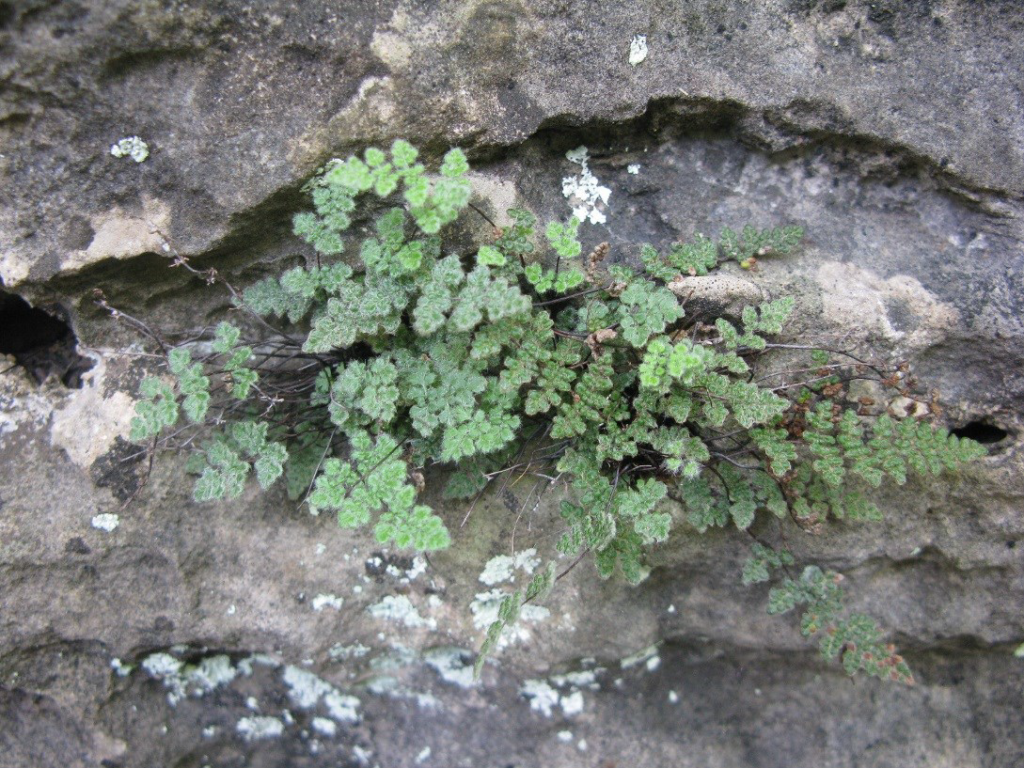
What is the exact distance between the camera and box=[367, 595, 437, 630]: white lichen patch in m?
3.13

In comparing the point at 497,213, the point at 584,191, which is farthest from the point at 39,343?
the point at 584,191

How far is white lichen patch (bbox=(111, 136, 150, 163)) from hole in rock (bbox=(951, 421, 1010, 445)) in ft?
9.87

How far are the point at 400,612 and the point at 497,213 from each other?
67.0 inches

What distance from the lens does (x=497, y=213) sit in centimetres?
262

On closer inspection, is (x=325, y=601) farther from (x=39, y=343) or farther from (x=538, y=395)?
(x=39, y=343)

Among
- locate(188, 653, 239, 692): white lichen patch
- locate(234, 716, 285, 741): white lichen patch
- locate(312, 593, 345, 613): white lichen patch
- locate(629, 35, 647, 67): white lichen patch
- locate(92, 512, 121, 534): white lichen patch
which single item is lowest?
locate(234, 716, 285, 741): white lichen patch

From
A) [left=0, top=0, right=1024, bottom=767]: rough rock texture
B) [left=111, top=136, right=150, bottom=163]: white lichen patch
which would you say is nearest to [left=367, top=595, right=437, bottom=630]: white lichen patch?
[left=0, top=0, right=1024, bottom=767]: rough rock texture

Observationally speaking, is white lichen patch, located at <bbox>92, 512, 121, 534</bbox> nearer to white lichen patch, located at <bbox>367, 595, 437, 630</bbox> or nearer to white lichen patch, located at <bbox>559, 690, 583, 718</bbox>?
white lichen patch, located at <bbox>367, 595, 437, 630</bbox>

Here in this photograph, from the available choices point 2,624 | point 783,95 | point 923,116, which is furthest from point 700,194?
point 2,624

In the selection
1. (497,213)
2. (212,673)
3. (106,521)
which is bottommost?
(212,673)

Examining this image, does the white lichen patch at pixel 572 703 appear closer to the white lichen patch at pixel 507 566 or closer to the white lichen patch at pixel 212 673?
the white lichen patch at pixel 507 566

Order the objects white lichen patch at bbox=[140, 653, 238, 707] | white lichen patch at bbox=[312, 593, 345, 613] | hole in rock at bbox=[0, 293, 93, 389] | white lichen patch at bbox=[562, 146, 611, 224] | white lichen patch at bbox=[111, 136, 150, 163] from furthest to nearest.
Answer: white lichen patch at bbox=[140, 653, 238, 707]
white lichen patch at bbox=[312, 593, 345, 613]
hole in rock at bbox=[0, 293, 93, 389]
white lichen patch at bbox=[562, 146, 611, 224]
white lichen patch at bbox=[111, 136, 150, 163]

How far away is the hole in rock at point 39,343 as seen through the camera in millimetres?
2959

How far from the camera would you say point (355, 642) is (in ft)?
10.4
